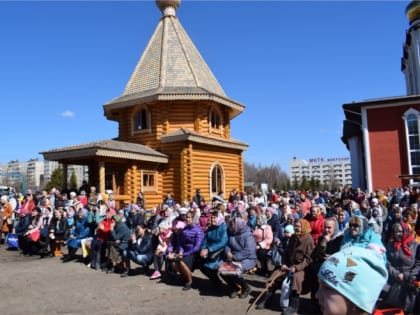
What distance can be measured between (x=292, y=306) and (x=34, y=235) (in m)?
8.07

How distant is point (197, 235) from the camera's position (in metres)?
7.55

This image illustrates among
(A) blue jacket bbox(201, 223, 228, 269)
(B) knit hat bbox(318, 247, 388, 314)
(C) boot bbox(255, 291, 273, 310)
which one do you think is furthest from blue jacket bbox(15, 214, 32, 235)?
(B) knit hat bbox(318, 247, 388, 314)

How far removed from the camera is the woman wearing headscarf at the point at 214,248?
702 cm

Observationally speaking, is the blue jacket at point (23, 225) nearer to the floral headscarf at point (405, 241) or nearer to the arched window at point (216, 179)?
the arched window at point (216, 179)

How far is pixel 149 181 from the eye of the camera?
17.9 meters

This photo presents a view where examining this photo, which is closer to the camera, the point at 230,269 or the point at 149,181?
the point at 230,269

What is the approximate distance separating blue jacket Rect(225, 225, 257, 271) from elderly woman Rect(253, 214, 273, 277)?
1.09 m

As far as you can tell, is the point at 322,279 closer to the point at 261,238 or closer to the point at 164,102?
the point at 261,238

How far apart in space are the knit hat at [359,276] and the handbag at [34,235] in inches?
425

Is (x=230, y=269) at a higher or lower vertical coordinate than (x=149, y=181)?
lower

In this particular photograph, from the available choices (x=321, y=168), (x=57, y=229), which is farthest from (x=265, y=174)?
(x=57, y=229)

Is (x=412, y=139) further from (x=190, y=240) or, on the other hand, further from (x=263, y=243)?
(x=190, y=240)

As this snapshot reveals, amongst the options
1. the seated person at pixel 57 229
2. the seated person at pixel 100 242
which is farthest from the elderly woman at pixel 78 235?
the seated person at pixel 100 242

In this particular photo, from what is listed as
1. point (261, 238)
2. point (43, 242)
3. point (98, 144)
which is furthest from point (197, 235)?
point (98, 144)
